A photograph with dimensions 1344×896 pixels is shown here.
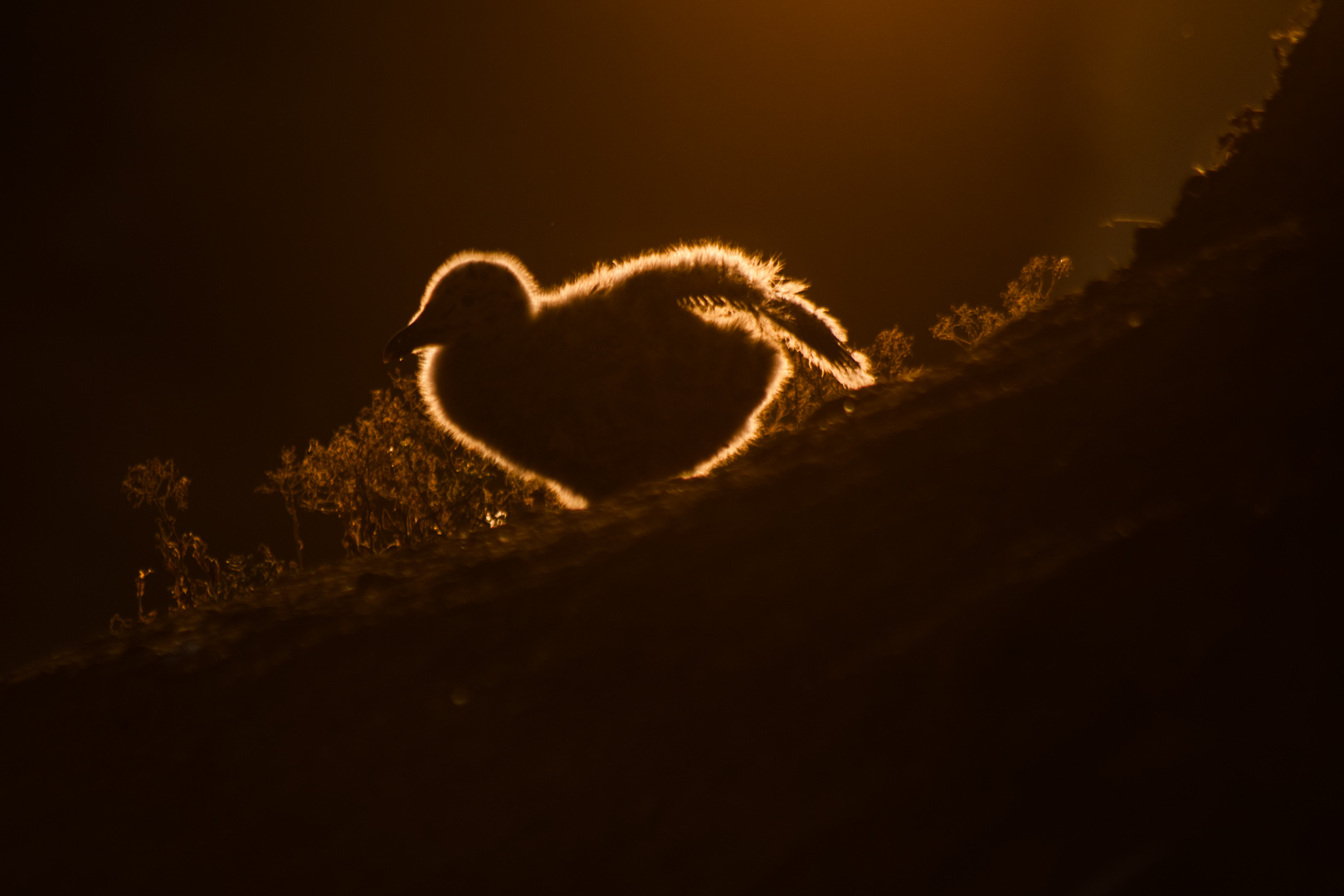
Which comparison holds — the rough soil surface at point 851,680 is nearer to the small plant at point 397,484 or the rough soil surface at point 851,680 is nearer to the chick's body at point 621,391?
the chick's body at point 621,391

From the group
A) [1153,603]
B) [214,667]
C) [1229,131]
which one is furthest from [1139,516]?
[1229,131]

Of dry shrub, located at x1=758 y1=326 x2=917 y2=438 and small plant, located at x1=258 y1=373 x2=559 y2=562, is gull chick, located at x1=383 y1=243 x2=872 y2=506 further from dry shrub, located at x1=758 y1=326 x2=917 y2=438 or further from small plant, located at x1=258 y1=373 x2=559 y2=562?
small plant, located at x1=258 y1=373 x2=559 y2=562

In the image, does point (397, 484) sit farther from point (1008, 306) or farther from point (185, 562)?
Answer: point (1008, 306)

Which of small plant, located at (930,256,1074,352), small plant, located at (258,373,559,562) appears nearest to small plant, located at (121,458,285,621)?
small plant, located at (258,373,559,562)

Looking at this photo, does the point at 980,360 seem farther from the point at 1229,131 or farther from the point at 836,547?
the point at 1229,131

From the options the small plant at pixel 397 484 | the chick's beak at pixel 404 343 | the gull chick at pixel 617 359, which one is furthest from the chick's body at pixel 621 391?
the small plant at pixel 397 484

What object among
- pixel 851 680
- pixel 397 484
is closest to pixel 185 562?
pixel 397 484
